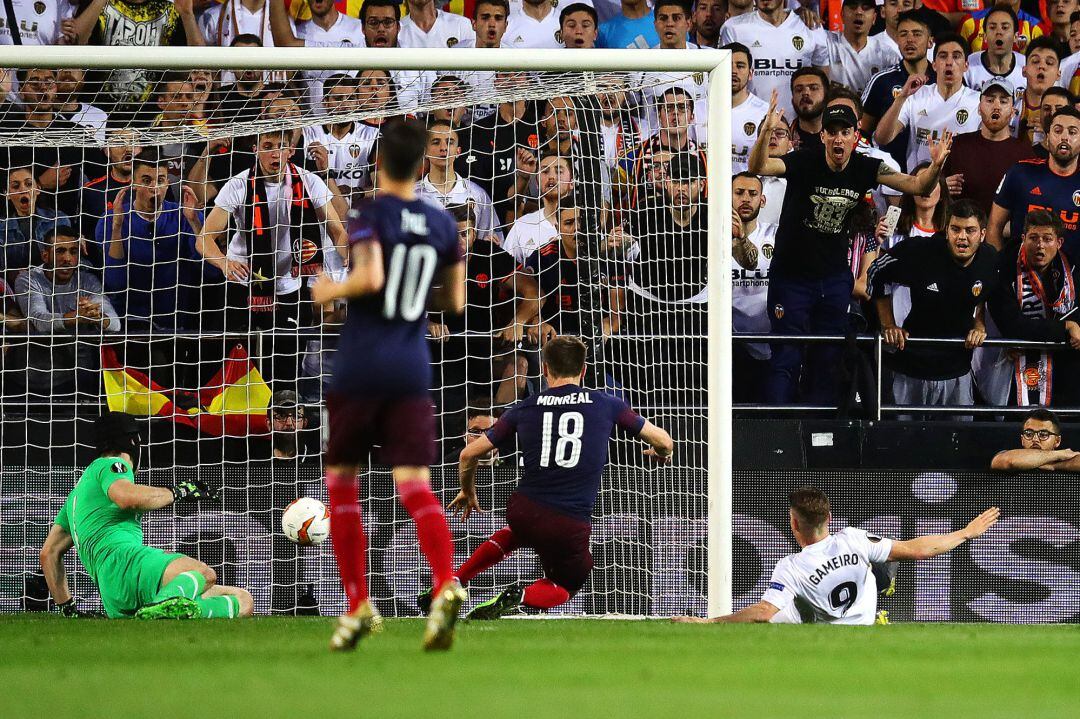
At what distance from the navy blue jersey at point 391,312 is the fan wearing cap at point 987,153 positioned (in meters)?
6.87

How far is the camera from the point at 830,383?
10156mm

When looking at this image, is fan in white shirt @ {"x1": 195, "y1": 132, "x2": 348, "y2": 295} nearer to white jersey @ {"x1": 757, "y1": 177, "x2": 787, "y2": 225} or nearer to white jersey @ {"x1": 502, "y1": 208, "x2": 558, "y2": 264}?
white jersey @ {"x1": 502, "y1": 208, "x2": 558, "y2": 264}

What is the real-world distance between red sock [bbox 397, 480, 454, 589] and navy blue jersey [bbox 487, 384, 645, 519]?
228 cm

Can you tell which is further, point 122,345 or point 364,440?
point 122,345

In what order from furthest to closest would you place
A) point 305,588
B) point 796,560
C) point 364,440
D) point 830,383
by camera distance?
point 830,383 < point 305,588 < point 796,560 < point 364,440

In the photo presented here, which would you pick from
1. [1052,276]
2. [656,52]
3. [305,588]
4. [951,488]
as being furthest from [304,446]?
[1052,276]

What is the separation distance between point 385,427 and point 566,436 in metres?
2.34

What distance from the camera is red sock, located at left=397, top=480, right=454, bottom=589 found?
5.02m

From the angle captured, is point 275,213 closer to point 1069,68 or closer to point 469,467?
point 469,467

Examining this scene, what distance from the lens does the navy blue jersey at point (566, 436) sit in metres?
7.36

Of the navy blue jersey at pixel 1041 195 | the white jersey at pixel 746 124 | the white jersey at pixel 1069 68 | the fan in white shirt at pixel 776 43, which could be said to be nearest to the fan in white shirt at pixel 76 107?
the white jersey at pixel 746 124

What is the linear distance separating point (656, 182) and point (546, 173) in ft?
2.50

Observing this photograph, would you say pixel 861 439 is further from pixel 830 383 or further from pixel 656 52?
pixel 656 52

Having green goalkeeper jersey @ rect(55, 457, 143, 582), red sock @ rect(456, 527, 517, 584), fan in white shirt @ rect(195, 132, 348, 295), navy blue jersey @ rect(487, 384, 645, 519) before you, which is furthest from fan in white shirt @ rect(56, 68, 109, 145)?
red sock @ rect(456, 527, 517, 584)
